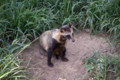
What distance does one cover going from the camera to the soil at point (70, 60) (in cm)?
424

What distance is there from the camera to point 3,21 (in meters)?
4.77

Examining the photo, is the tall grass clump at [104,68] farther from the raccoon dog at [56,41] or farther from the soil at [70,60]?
the raccoon dog at [56,41]

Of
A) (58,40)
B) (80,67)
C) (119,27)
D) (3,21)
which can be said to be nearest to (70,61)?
(80,67)

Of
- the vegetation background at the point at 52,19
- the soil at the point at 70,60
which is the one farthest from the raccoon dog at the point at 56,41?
the vegetation background at the point at 52,19

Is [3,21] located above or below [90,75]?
above

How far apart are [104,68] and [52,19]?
2.14 metres

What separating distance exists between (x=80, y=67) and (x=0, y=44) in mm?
1938

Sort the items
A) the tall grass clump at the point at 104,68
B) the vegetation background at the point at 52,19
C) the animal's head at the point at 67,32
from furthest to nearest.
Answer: the vegetation background at the point at 52,19, the animal's head at the point at 67,32, the tall grass clump at the point at 104,68

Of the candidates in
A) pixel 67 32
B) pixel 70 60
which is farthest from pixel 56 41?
pixel 70 60

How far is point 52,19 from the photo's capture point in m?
5.54

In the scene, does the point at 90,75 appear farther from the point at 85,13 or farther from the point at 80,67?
the point at 85,13

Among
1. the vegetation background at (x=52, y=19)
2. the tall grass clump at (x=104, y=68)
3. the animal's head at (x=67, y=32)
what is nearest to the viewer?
the tall grass clump at (x=104, y=68)

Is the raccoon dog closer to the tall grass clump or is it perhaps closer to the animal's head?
the animal's head

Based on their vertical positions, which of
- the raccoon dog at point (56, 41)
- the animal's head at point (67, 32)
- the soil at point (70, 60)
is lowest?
the soil at point (70, 60)
